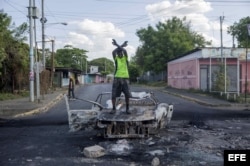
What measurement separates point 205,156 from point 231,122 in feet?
23.1

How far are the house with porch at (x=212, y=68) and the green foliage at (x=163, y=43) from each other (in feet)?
58.8

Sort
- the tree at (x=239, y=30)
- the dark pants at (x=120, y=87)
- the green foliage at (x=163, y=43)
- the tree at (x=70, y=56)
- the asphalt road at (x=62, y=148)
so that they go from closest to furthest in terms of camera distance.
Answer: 1. the asphalt road at (x=62, y=148)
2. the dark pants at (x=120, y=87)
3. the green foliage at (x=163, y=43)
4. the tree at (x=239, y=30)
5. the tree at (x=70, y=56)

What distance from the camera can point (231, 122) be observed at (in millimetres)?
15406

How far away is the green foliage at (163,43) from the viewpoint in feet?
213

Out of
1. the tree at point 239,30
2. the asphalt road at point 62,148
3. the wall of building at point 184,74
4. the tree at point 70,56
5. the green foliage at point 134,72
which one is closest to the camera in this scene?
the asphalt road at point 62,148

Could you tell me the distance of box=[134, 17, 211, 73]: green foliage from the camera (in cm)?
6500

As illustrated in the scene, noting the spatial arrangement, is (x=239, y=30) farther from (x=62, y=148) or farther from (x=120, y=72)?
(x=62, y=148)

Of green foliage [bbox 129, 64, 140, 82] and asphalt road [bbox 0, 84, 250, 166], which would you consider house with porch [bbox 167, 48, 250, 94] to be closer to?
asphalt road [bbox 0, 84, 250, 166]

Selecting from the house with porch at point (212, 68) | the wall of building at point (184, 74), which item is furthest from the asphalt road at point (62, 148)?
the wall of building at point (184, 74)

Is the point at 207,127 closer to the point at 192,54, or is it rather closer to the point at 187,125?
the point at 187,125

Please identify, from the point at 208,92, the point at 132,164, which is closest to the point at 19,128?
→ the point at 132,164

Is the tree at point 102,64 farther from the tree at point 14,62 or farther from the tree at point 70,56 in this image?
the tree at point 14,62

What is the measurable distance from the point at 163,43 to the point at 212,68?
3016 centimetres

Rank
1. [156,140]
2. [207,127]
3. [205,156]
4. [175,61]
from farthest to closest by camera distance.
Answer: [175,61], [207,127], [156,140], [205,156]
